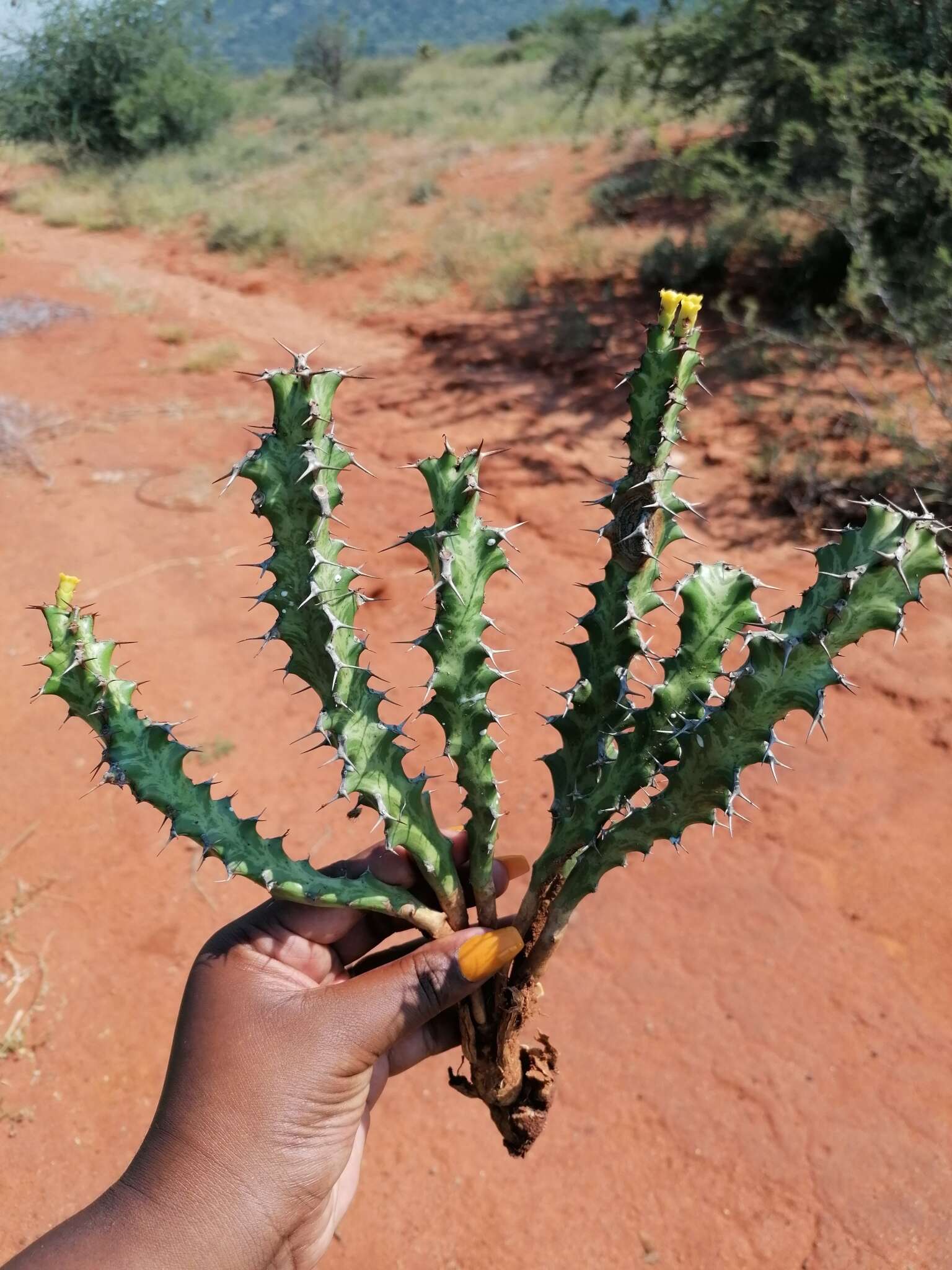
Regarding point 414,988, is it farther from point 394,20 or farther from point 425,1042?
point 394,20

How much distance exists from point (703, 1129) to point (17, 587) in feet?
16.7

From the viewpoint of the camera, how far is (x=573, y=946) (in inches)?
148

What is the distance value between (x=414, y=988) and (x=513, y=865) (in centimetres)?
50

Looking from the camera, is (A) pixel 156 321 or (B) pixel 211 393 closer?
(B) pixel 211 393

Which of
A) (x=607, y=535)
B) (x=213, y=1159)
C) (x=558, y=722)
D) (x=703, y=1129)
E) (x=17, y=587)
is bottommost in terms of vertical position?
(x=703, y=1129)

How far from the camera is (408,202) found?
49.6ft

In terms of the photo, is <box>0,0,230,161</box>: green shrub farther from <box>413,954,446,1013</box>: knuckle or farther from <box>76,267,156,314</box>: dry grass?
<box>413,954,446,1013</box>: knuckle

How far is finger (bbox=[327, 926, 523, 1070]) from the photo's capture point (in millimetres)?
1863

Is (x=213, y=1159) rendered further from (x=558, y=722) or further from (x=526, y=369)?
(x=526, y=369)

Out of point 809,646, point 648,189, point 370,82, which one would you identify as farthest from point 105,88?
point 809,646

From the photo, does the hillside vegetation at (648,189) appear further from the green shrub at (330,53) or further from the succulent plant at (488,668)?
the green shrub at (330,53)

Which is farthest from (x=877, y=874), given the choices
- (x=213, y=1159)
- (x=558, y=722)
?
(x=213, y=1159)

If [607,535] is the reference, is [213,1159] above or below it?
below

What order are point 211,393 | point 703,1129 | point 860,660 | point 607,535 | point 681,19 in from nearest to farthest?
1. point 607,535
2. point 703,1129
3. point 860,660
4. point 211,393
5. point 681,19
